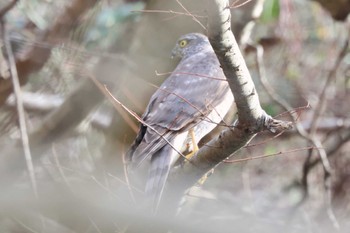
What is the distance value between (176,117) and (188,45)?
1.28m

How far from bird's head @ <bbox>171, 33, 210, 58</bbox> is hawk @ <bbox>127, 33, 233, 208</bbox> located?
205 millimetres

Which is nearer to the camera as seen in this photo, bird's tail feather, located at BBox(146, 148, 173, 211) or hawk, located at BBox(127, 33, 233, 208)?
bird's tail feather, located at BBox(146, 148, 173, 211)

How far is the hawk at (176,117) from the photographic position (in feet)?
12.6

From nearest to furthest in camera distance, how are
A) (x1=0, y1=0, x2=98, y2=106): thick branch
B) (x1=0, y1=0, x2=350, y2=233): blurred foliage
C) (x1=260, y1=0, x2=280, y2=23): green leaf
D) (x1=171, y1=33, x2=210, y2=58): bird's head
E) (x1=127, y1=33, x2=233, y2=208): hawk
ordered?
(x1=0, y1=0, x2=350, y2=233): blurred foliage < (x1=127, y1=33, x2=233, y2=208): hawk < (x1=0, y1=0, x2=98, y2=106): thick branch < (x1=260, y1=0, x2=280, y2=23): green leaf < (x1=171, y1=33, x2=210, y2=58): bird's head

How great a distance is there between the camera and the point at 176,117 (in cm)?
407

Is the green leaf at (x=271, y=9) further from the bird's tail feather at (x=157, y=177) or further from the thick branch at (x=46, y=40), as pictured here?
the bird's tail feather at (x=157, y=177)

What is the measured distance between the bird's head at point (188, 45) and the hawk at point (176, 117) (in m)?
0.21

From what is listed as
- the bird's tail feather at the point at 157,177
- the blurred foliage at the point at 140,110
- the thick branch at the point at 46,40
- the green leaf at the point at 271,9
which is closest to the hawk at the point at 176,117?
the bird's tail feather at the point at 157,177

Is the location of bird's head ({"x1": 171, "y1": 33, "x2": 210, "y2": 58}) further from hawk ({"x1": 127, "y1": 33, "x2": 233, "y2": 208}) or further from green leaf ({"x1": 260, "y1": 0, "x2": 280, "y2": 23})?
green leaf ({"x1": 260, "y1": 0, "x2": 280, "y2": 23})

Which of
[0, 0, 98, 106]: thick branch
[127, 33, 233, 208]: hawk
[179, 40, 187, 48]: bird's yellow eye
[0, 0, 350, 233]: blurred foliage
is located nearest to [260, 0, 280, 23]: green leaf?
[0, 0, 350, 233]: blurred foliage

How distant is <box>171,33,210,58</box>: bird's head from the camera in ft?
17.0

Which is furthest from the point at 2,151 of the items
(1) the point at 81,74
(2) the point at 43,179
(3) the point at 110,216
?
(3) the point at 110,216

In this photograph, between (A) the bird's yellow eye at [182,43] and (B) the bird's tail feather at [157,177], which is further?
(A) the bird's yellow eye at [182,43]

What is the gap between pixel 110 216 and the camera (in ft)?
10.5
